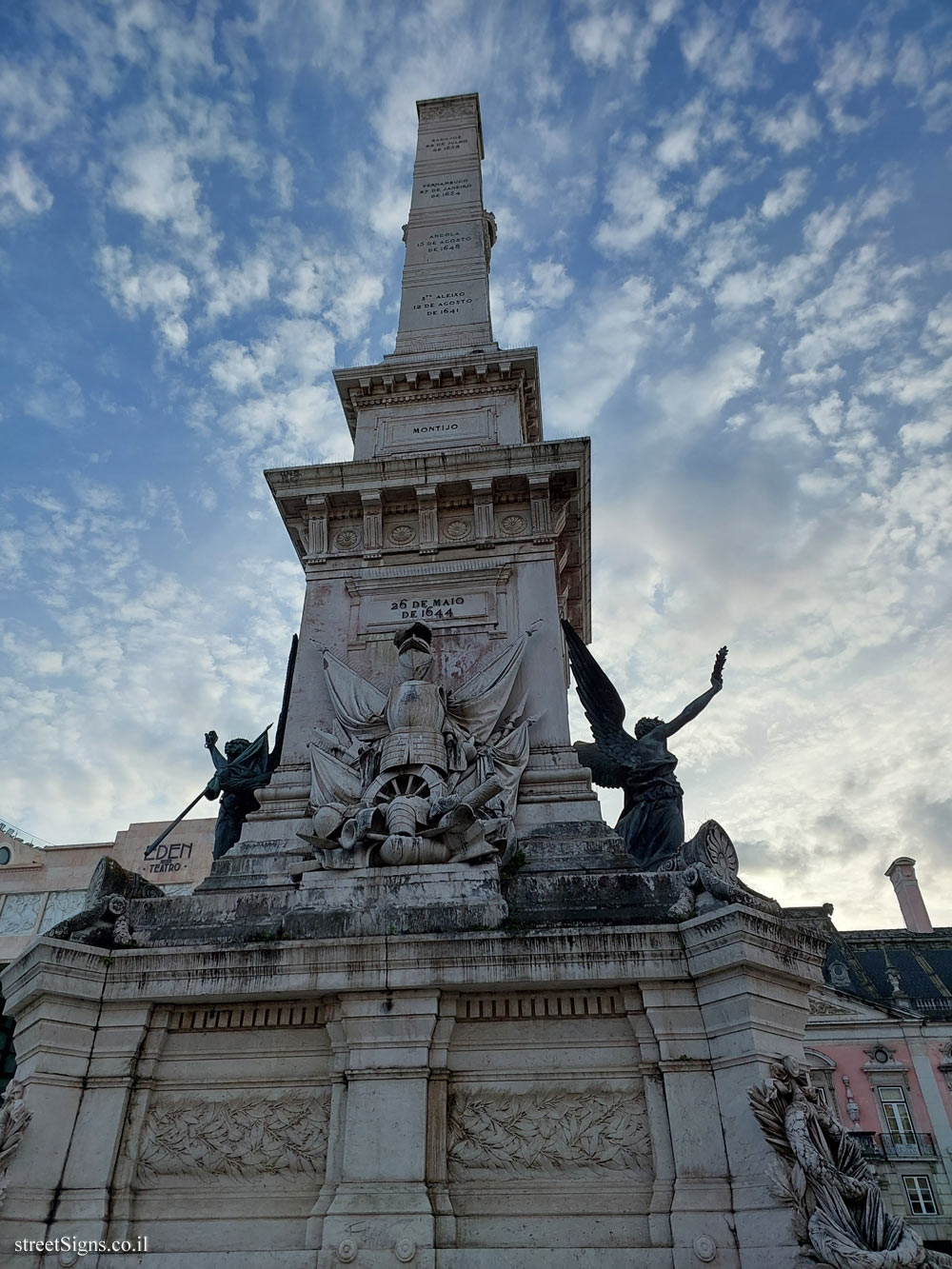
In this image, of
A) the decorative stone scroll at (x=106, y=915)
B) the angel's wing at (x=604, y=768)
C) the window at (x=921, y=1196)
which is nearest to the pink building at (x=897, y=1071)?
the window at (x=921, y=1196)

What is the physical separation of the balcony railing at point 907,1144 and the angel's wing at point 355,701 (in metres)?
27.7

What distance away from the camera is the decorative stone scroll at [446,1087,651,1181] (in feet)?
24.5

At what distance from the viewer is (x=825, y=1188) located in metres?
6.21

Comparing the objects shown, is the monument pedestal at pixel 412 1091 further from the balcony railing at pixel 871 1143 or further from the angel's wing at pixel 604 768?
the balcony railing at pixel 871 1143

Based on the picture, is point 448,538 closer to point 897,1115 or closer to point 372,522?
point 372,522

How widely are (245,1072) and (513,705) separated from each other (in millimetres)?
5335

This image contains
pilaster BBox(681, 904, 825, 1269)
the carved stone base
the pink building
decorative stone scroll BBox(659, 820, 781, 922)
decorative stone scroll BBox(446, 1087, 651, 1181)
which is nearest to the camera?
pilaster BBox(681, 904, 825, 1269)

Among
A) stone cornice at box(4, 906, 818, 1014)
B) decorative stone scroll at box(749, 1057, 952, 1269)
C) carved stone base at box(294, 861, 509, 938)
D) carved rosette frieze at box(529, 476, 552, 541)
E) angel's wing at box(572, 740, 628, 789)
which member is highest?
carved rosette frieze at box(529, 476, 552, 541)

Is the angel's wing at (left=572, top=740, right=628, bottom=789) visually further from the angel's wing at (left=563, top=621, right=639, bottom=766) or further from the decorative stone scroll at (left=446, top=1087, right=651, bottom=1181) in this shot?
the decorative stone scroll at (left=446, top=1087, right=651, bottom=1181)

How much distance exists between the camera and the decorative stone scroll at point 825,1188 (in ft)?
19.3

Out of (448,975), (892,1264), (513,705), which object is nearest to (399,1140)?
(448,975)

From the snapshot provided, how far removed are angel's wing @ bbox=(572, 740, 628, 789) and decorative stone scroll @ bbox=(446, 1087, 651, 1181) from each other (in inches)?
197

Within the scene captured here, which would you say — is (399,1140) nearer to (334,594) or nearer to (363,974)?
(363,974)

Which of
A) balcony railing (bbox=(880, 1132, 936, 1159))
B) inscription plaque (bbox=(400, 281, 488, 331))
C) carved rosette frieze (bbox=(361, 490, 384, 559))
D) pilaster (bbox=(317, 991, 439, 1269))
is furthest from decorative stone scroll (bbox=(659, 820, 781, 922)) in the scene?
balcony railing (bbox=(880, 1132, 936, 1159))
